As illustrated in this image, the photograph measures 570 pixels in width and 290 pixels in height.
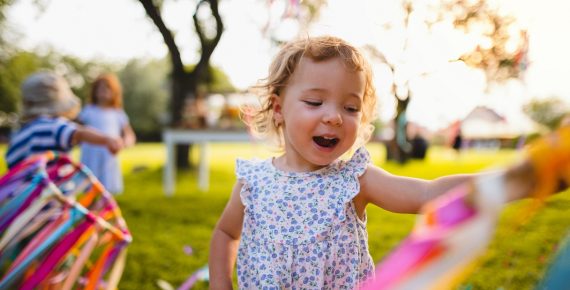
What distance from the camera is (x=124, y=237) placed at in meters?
1.82

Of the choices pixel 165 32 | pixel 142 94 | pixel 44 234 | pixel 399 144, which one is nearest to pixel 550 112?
pixel 44 234

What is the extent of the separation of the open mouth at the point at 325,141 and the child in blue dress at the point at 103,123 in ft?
12.4

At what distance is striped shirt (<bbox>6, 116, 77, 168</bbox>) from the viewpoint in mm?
2428

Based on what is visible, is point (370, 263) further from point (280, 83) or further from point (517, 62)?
point (517, 62)

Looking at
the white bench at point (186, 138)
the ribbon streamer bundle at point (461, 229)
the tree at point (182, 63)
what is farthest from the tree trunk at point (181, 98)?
the ribbon streamer bundle at point (461, 229)

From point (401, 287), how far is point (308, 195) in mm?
977

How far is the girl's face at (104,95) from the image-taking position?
16.6 feet

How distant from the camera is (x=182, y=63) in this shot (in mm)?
8812

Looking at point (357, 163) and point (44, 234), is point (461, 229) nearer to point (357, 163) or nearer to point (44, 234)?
point (357, 163)

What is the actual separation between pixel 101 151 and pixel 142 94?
30503 mm

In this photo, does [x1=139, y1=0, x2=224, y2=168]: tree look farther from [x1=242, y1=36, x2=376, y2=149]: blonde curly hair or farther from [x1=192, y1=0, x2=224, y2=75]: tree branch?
[x1=242, y1=36, x2=376, y2=149]: blonde curly hair

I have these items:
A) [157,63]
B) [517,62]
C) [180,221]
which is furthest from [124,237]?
[157,63]

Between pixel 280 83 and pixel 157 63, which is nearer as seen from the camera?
pixel 280 83

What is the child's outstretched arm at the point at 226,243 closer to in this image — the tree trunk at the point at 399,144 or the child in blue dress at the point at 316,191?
the child in blue dress at the point at 316,191
